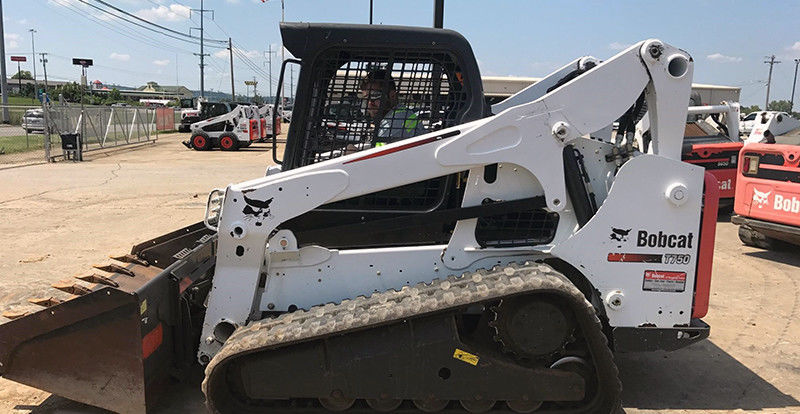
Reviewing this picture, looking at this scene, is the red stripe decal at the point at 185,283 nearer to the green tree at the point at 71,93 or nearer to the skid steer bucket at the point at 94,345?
the skid steer bucket at the point at 94,345

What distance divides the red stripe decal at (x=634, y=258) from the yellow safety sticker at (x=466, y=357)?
0.98m

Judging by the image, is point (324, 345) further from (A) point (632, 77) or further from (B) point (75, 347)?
(A) point (632, 77)

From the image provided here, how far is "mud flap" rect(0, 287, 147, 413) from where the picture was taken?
3316mm

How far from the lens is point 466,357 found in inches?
128

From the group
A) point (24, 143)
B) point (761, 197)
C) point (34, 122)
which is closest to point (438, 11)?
point (761, 197)

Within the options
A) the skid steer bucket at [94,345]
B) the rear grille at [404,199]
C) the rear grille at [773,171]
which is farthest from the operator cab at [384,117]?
the rear grille at [773,171]

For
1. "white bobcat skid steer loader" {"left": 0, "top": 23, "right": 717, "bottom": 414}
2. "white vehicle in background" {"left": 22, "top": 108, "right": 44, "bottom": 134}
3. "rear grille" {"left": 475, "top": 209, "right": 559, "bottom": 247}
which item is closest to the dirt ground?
"white bobcat skid steer loader" {"left": 0, "top": 23, "right": 717, "bottom": 414}

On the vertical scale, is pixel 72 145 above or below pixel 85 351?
above

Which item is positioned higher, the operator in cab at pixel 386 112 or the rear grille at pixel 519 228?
the operator in cab at pixel 386 112

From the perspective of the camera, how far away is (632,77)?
349cm

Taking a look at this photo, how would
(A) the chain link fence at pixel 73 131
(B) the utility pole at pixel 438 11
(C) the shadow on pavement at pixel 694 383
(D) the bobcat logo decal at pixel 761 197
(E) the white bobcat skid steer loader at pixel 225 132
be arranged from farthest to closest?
(E) the white bobcat skid steer loader at pixel 225 132
(A) the chain link fence at pixel 73 131
(B) the utility pole at pixel 438 11
(D) the bobcat logo decal at pixel 761 197
(C) the shadow on pavement at pixel 694 383

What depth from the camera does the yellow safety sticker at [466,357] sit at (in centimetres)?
324

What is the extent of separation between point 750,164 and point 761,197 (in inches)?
17.0

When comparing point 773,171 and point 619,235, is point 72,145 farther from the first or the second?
point 619,235
